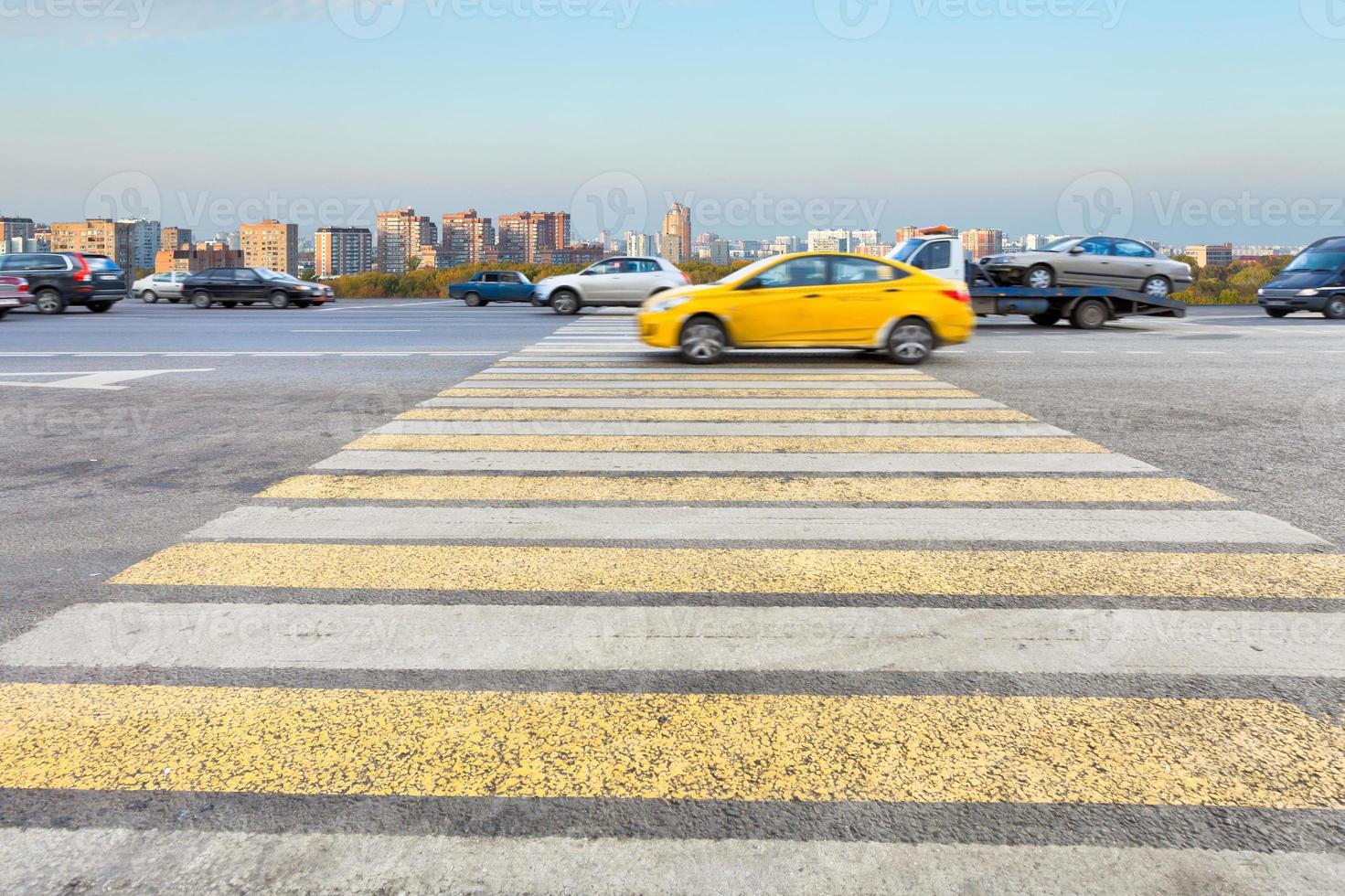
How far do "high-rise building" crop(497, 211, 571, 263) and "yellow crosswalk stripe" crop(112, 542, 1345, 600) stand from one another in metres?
75.1

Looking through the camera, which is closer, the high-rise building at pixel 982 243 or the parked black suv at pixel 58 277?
the high-rise building at pixel 982 243

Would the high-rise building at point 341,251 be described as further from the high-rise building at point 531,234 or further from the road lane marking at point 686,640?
the road lane marking at point 686,640

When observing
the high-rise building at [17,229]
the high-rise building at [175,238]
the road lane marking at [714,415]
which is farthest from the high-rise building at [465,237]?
the road lane marking at [714,415]

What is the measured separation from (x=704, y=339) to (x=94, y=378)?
7.55m

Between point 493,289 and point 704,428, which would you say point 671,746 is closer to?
point 704,428

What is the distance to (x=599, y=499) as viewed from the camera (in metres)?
6.00

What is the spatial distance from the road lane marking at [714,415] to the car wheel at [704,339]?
4.00 metres

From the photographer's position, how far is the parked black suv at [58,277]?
27.8 metres

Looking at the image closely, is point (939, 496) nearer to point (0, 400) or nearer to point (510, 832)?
point (510, 832)

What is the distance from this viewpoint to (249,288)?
3378cm

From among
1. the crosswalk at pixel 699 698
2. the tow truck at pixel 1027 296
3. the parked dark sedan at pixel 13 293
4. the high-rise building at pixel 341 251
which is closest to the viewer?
the crosswalk at pixel 699 698

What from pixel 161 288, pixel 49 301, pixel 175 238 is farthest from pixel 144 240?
pixel 49 301

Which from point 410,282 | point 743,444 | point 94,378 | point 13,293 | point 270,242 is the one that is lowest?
point 743,444

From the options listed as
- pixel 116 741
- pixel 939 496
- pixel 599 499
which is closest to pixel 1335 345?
pixel 939 496
